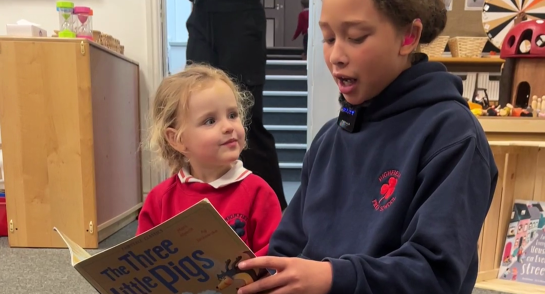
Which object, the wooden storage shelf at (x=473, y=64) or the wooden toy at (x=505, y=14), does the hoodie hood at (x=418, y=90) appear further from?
the wooden toy at (x=505, y=14)

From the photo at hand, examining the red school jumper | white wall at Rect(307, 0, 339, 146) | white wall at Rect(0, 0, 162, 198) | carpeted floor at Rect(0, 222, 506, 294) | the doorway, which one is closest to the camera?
the red school jumper

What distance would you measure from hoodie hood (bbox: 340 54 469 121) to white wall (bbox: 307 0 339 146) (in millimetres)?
1345

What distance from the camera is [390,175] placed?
0.65 metres

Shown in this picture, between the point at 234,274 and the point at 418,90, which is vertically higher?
the point at 418,90

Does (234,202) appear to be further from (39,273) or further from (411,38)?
(39,273)

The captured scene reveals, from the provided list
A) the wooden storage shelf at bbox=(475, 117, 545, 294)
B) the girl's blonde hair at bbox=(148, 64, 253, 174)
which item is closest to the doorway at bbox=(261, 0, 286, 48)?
the wooden storage shelf at bbox=(475, 117, 545, 294)

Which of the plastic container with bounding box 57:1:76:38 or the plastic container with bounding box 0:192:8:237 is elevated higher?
the plastic container with bounding box 57:1:76:38

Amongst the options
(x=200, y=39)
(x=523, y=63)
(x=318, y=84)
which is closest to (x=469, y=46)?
(x=523, y=63)

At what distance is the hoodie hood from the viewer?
64cm

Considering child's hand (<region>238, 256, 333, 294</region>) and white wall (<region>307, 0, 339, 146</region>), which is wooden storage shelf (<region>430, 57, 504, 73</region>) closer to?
white wall (<region>307, 0, 339, 146</region>)

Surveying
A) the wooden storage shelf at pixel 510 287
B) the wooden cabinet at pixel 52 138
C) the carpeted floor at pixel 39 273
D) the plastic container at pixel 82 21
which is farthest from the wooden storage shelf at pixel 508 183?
the plastic container at pixel 82 21

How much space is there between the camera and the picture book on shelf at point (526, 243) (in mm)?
1417

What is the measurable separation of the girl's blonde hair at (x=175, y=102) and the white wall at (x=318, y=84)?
39.9 inches

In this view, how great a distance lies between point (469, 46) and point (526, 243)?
2.33 feet
